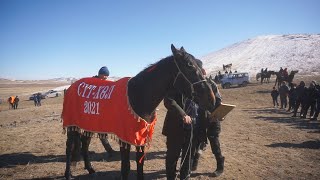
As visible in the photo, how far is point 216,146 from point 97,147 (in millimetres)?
4529

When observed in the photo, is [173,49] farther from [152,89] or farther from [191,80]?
[152,89]

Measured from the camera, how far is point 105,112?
4699 millimetres

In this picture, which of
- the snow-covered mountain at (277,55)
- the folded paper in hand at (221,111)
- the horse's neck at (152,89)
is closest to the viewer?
the horse's neck at (152,89)

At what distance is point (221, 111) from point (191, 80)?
1803 millimetres

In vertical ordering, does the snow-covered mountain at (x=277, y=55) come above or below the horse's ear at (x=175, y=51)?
above

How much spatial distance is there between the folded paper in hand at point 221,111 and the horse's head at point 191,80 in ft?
4.54

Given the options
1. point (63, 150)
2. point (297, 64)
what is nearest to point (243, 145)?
point (63, 150)

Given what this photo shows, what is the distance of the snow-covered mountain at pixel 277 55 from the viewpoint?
204 feet

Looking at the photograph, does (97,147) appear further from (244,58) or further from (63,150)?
(244,58)

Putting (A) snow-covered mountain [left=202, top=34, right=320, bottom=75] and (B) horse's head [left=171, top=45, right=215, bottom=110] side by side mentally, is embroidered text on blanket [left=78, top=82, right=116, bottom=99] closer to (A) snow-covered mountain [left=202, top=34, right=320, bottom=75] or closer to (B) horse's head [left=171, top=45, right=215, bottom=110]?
(B) horse's head [left=171, top=45, right=215, bottom=110]

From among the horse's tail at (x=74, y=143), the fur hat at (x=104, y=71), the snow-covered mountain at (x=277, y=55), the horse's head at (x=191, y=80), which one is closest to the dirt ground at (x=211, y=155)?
the horse's tail at (x=74, y=143)

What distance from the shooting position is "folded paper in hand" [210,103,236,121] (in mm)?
5137

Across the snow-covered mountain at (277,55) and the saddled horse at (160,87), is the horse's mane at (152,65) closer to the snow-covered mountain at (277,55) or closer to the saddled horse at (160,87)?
the saddled horse at (160,87)

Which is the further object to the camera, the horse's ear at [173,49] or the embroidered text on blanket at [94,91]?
the embroidered text on blanket at [94,91]
